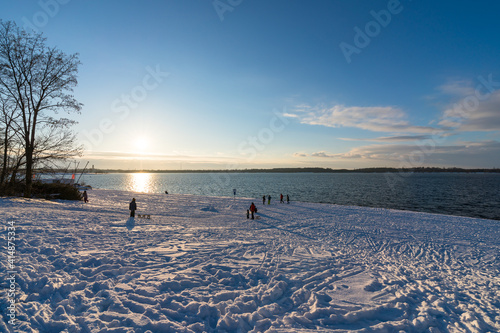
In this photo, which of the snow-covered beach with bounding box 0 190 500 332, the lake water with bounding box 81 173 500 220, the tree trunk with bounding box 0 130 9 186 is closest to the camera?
the snow-covered beach with bounding box 0 190 500 332

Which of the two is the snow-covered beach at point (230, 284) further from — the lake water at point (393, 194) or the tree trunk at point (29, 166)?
the lake water at point (393, 194)

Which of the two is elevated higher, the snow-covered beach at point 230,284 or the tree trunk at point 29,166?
the tree trunk at point 29,166

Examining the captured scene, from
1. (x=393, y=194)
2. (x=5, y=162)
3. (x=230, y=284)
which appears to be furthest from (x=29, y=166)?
(x=393, y=194)

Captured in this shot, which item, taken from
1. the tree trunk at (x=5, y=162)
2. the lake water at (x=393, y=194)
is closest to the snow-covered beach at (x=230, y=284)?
the tree trunk at (x=5, y=162)

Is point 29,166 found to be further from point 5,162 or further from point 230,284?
point 230,284

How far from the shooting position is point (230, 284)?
24.2 feet

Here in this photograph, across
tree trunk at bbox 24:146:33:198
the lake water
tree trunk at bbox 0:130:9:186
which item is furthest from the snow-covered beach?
the lake water

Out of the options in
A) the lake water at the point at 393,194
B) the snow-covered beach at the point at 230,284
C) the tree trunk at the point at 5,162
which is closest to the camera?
the snow-covered beach at the point at 230,284

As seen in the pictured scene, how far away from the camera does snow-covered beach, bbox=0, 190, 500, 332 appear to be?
541 centimetres

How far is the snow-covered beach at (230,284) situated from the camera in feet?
17.8

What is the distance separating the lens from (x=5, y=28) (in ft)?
57.0

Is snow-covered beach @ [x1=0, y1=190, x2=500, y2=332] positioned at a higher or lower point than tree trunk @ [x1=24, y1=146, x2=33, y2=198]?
lower

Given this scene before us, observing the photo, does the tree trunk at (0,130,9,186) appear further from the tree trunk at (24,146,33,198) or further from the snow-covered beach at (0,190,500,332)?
the snow-covered beach at (0,190,500,332)

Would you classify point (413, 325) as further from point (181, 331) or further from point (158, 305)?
point (158, 305)
